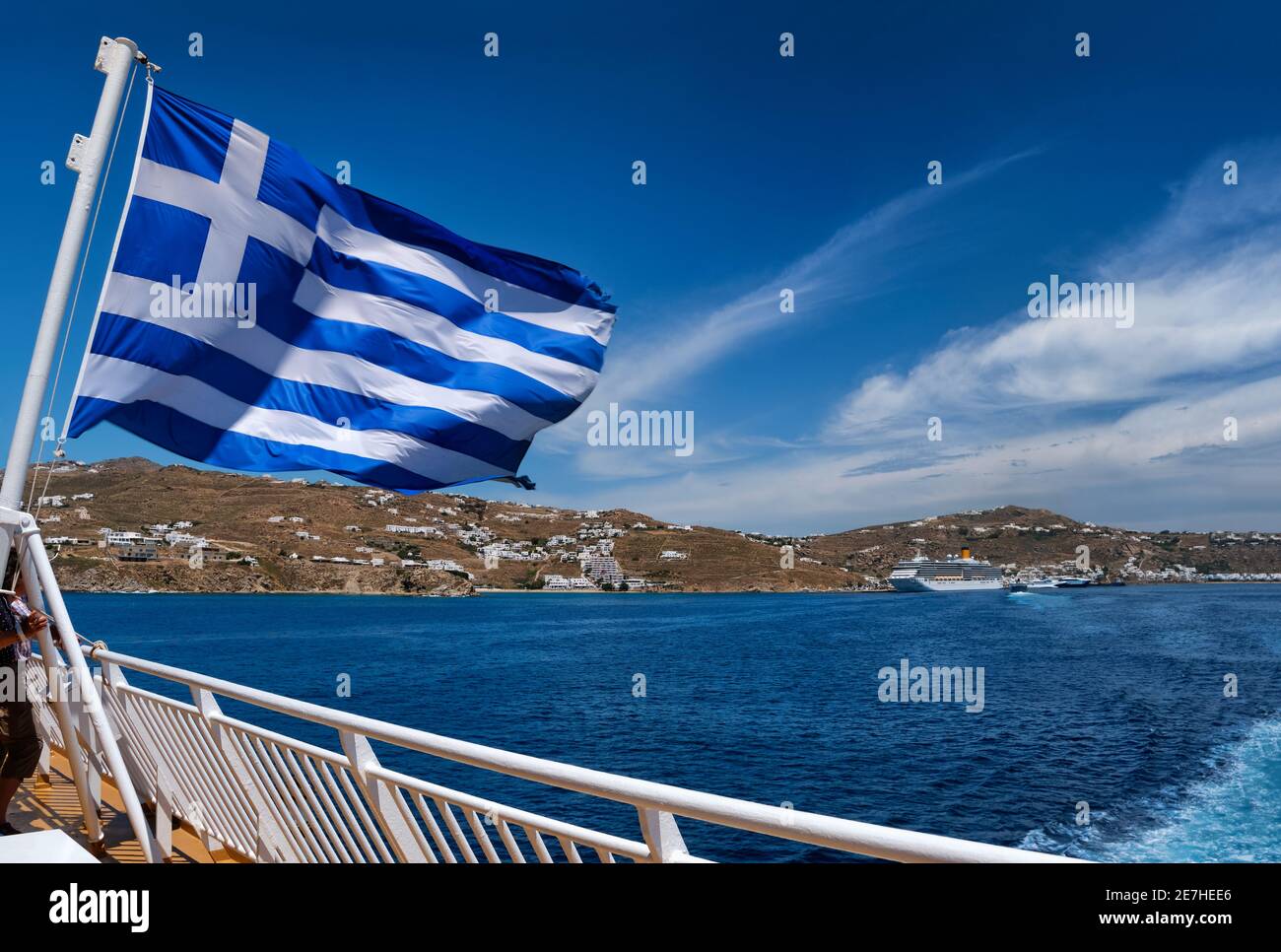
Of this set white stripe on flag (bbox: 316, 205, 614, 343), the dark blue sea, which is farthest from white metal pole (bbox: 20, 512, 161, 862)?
the dark blue sea

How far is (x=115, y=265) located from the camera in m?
4.03

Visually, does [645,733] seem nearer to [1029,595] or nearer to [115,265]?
[115,265]

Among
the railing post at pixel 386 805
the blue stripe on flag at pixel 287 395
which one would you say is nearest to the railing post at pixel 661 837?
the railing post at pixel 386 805

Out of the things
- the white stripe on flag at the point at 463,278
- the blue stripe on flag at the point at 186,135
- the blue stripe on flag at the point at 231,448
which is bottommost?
the blue stripe on flag at the point at 231,448

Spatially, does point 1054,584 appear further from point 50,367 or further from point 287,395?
point 50,367

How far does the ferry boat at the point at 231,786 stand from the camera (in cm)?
210

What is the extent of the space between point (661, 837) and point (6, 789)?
4755mm

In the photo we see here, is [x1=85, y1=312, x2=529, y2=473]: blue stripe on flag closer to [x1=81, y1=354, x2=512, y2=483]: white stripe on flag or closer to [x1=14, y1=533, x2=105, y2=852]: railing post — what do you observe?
[x1=81, y1=354, x2=512, y2=483]: white stripe on flag

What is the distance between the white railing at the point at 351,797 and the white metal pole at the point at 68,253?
1.33 metres

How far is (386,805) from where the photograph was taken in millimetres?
3119

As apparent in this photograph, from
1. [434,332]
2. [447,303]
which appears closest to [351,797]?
[434,332]

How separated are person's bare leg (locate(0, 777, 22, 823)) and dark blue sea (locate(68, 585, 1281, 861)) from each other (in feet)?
38.5

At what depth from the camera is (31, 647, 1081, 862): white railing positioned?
1.92 metres

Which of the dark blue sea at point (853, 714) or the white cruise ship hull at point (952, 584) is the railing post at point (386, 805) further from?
the white cruise ship hull at point (952, 584)
